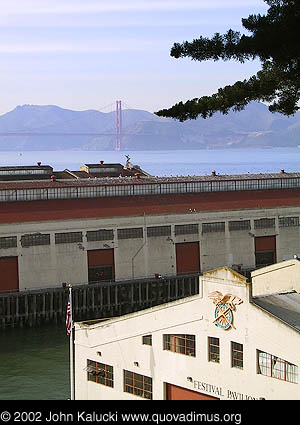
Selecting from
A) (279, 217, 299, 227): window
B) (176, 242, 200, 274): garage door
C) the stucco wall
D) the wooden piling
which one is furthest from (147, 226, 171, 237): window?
(279, 217, 299, 227): window

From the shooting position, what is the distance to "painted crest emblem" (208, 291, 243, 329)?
107 feet

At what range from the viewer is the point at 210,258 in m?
71.2

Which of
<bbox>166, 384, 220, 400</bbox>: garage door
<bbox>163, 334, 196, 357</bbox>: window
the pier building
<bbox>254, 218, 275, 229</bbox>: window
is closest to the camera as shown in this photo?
<bbox>166, 384, 220, 400</bbox>: garage door

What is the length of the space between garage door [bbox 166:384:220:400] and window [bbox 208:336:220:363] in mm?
1425

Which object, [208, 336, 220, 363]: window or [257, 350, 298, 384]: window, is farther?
[208, 336, 220, 363]: window

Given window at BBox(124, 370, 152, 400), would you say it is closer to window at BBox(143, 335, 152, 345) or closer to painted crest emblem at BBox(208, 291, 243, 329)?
window at BBox(143, 335, 152, 345)

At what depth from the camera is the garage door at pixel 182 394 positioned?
34.0 meters

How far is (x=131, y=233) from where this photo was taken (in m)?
68.1

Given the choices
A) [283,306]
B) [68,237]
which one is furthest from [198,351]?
[68,237]

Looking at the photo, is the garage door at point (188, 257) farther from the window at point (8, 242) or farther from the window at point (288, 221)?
the window at point (8, 242)

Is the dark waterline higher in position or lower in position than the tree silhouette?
lower

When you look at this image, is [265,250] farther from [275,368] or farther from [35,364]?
[275,368]

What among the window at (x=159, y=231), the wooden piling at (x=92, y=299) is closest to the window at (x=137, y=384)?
the wooden piling at (x=92, y=299)

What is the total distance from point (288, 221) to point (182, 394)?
137 feet
